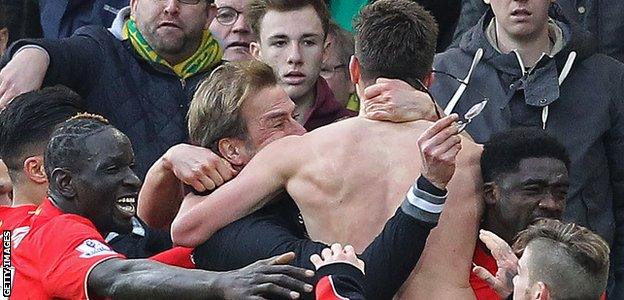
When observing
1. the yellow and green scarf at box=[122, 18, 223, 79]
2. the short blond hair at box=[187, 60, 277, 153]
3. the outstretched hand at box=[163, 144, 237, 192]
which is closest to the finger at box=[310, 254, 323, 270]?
the outstretched hand at box=[163, 144, 237, 192]

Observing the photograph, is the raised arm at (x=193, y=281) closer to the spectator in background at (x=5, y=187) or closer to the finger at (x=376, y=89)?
the finger at (x=376, y=89)

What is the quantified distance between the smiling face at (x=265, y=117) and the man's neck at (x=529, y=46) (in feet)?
6.05

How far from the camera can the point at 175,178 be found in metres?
6.25

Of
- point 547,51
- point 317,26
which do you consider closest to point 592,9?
point 547,51

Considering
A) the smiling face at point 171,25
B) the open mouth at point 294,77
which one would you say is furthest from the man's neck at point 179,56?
the open mouth at point 294,77

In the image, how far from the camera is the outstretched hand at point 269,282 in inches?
191

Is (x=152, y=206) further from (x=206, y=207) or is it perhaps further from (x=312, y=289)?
(x=312, y=289)

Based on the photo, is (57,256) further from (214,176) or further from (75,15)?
(75,15)

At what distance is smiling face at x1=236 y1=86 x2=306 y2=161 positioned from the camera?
5.98 meters

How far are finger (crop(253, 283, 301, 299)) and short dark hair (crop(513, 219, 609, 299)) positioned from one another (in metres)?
0.86

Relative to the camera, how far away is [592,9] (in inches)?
328

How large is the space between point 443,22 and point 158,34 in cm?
199

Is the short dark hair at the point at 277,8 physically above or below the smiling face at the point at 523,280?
below

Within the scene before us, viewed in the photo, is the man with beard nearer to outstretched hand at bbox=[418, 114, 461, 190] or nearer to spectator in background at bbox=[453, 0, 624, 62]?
outstretched hand at bbox=[418, 114, 461, 190]
